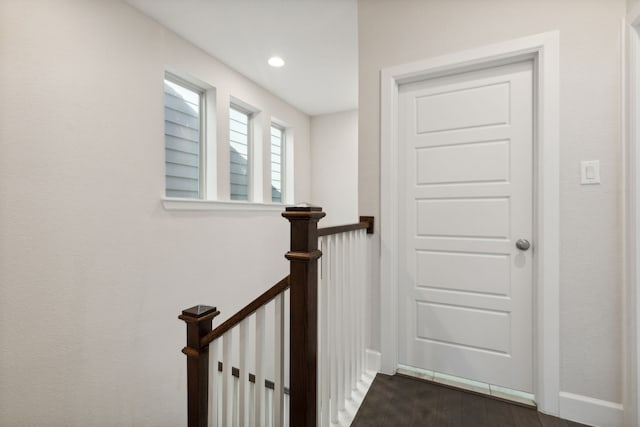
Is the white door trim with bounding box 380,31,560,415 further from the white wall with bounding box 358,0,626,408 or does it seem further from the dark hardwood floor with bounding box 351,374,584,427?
the dark hardwood floor with bounding box 351,374,584,427

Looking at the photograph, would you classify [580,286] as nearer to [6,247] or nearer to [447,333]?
[447,333]

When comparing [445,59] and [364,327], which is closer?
[445,59]

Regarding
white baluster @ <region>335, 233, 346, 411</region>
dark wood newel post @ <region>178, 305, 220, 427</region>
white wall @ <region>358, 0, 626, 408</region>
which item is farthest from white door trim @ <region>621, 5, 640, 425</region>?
A: dark wood newel post @ <region>178, 305, 220, 427</region>

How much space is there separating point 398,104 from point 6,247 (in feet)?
8.05

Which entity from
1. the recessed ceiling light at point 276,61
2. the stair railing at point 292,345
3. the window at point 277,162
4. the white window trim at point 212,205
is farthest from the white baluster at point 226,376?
the window at point 277,162

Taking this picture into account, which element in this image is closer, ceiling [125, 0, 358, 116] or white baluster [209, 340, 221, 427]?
white baluster [209, 340, 221, 427]

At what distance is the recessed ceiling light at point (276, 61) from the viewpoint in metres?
2.90

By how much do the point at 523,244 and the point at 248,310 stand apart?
5.13 feet

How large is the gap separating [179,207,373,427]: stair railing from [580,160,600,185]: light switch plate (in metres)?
1.28

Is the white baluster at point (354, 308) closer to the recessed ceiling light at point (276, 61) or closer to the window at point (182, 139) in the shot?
the window at point (182, 139)

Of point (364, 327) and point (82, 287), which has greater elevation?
point (82, 287)

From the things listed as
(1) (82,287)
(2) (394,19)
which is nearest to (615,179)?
(2) (394,19)

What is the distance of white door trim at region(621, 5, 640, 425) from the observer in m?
1.39

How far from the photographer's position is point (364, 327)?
1993mm
